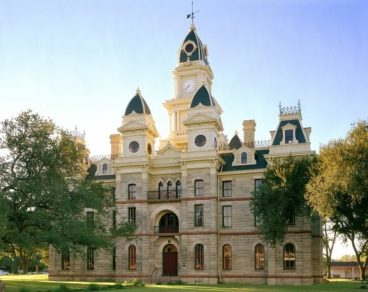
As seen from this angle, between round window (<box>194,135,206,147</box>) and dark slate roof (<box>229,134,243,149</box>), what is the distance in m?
6.11

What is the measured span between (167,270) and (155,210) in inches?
246

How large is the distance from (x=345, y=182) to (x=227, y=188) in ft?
60.5

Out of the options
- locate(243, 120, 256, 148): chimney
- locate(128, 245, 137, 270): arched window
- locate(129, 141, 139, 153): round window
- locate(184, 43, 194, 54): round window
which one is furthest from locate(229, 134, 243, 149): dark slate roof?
locate(128, 245, 137, 270): arched window

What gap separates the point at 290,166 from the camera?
4506cm

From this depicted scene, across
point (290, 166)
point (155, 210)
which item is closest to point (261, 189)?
point (290, 166)

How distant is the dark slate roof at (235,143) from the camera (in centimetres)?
5885

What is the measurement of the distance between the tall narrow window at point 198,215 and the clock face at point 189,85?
15.5 metres

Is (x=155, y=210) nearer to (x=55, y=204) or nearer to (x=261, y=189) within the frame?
(x=261, y=189)

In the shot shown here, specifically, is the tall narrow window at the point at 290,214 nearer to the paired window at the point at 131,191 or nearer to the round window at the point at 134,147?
the paired window at the point at 131,191

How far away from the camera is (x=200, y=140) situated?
54094 mm

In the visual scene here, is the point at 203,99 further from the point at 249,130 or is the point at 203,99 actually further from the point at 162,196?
the point at 162,196

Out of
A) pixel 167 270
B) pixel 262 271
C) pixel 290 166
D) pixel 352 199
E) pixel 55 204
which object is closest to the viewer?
pixel 55 204

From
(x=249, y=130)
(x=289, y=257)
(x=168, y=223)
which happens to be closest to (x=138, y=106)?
(x=249, y=130)

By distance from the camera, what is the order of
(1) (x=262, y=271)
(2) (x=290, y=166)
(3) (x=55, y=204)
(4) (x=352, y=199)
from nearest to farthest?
(3) (x=55, y=204), (4) (x=352, y=199), (2) (x=290, y=166), (1) (x=262, y=271)
